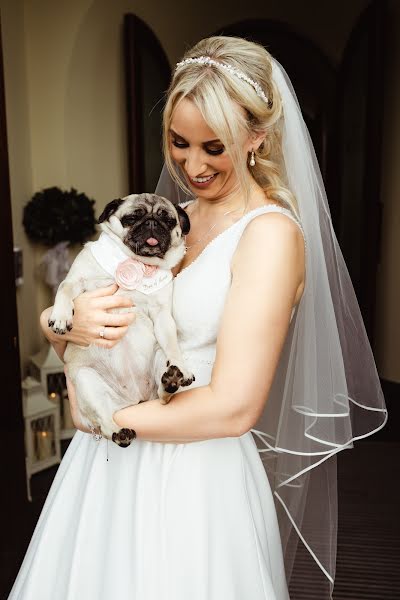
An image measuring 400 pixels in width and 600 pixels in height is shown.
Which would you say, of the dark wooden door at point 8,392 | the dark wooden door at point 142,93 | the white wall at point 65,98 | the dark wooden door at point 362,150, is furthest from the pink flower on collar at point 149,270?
A: the dark wooden door at point 362,150

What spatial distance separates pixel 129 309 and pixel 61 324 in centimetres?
16

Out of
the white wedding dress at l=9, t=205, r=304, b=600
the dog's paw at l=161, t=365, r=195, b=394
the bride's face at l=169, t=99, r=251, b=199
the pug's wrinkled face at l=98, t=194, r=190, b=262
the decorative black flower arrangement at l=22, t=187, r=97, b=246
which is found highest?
the bride's face at l=169, t=99, r=251, b=199

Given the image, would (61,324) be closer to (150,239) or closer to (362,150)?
(150,239)

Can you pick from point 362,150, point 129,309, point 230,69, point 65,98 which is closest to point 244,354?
point 129,309

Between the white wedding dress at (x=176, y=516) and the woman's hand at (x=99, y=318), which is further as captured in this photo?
the woman's hand at (x=99, y=318)

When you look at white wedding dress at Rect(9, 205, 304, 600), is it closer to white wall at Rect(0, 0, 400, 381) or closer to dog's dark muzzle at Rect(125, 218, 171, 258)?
dog's dark muzzle at Rect(125, 218, 171, 258)

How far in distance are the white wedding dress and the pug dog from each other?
55mm

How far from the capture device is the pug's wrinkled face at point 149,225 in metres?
1.53

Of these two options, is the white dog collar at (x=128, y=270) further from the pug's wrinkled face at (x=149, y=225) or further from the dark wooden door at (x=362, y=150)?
the dark wooden door at (x=362, y=150)

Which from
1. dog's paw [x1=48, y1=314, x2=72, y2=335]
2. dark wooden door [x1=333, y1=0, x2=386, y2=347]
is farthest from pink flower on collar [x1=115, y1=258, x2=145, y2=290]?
dark wooden door [x1=333, y1=0, x2=386, y2=347]

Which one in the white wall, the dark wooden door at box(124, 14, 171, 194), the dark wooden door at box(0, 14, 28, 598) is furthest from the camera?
the dark wooden door at box(124, 14, 171, 194)

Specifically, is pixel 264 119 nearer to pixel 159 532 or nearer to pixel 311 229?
pixel 311 229

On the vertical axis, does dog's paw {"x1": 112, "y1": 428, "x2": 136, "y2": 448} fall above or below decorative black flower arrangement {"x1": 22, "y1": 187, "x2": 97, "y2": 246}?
below

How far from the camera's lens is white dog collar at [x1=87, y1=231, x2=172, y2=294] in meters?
1.48
